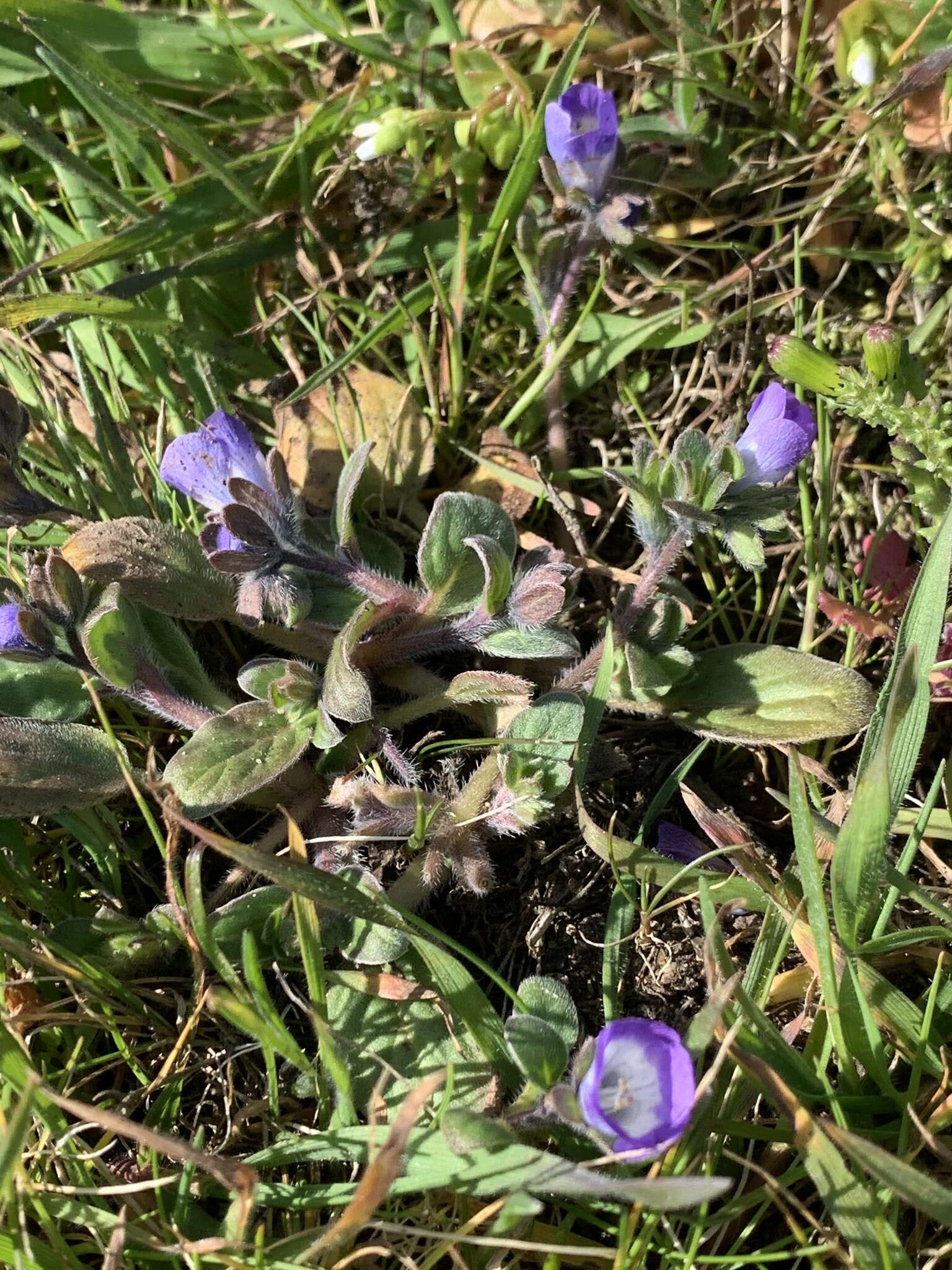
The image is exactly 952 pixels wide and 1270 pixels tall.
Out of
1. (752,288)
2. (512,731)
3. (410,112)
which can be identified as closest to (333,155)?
(410,112)

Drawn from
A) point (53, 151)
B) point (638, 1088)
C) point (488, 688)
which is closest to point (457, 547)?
point (488, 688)

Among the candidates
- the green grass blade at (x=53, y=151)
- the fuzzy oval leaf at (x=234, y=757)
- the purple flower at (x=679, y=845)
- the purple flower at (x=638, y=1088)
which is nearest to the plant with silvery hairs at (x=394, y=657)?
the fuzzy oval leaf at (x=234, y=757)

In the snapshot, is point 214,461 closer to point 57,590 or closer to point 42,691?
point 57,590

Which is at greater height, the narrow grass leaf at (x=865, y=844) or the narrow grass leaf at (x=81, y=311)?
the narrow grass leaf at (x=81, y=311)

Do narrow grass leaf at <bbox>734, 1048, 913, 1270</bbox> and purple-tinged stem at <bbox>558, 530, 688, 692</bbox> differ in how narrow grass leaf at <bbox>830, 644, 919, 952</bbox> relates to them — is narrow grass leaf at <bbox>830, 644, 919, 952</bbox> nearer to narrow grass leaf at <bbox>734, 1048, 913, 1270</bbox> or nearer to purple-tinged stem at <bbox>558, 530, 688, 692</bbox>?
narrow grass leaf at <bbox>734, 1048, 913, 1270</bbox>

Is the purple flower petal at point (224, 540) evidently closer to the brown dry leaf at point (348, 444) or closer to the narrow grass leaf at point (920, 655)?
the brown dry leaf at point (348, 444)

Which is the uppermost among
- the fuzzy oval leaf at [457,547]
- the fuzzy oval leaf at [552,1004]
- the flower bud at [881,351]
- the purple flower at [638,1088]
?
the flower bud at [881,351]
